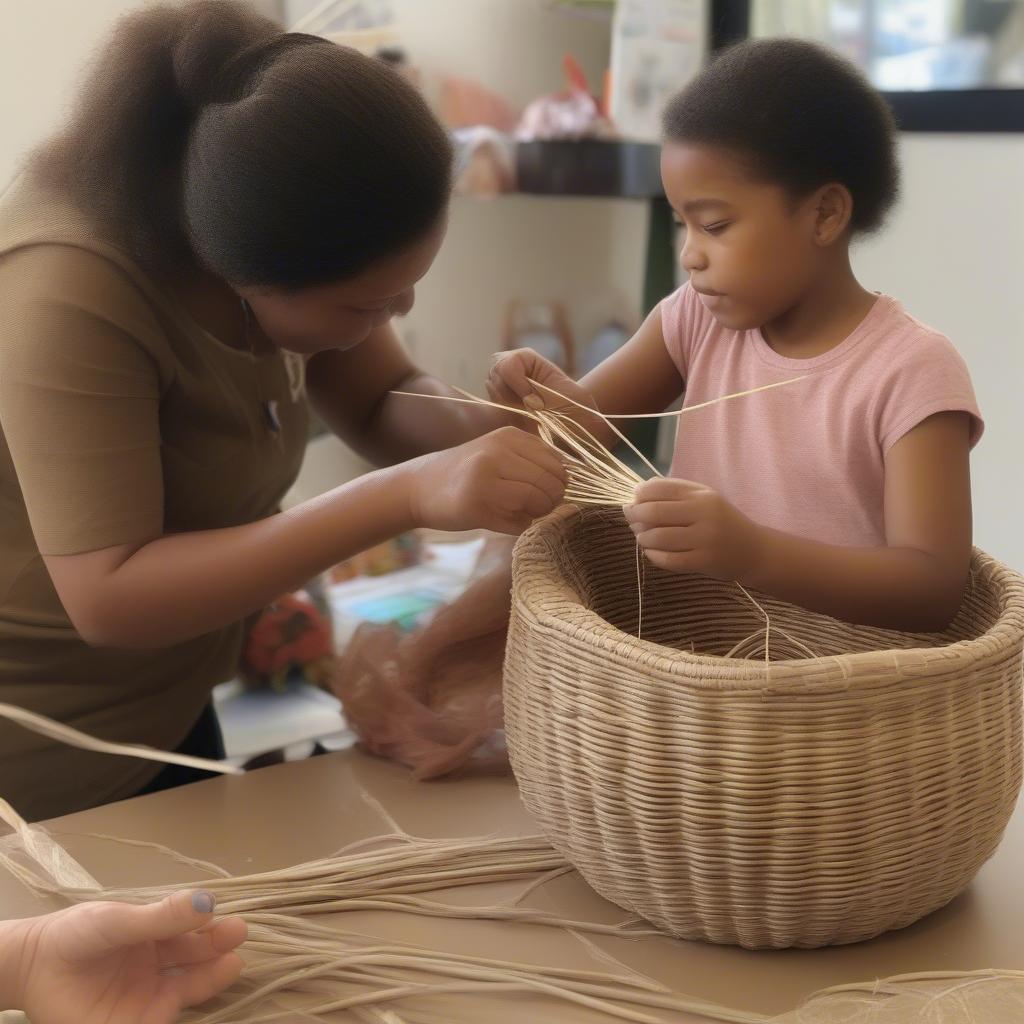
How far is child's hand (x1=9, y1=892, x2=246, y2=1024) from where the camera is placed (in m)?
0.69

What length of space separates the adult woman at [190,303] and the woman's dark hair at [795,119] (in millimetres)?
217

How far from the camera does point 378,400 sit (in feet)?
4.48

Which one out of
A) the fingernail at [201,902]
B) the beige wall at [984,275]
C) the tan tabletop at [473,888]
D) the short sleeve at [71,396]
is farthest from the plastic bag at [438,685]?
the beige wall at [984,275]

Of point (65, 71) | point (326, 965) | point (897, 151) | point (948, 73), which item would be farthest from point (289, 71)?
point (948, 73)

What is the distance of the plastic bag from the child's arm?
0.73ft

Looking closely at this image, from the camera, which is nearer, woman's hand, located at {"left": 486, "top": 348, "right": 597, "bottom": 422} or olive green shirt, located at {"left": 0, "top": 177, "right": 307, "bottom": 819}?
olive green shirt, located at {"left": 0, "top": 177, "right": 307, "bottom": 819}

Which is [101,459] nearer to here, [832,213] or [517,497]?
[517,497]

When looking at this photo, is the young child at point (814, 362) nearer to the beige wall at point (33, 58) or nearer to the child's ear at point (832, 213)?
the child's ear at point (832, 213)

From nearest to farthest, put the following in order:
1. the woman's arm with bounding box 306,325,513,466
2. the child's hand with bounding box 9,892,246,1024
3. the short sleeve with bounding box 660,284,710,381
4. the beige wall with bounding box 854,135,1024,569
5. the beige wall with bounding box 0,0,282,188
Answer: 1. the child's hand with bounding box 9,892,246,1024
2. the short sleeve with bounding box 660,284,710,381
3. the woman's arm with bounding box 306,325,513,466
4. the beige wall with bounding box 0,0,282,188
5. the beige wall with bounding box 854,135,1024,569

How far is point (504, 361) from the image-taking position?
3.60ft

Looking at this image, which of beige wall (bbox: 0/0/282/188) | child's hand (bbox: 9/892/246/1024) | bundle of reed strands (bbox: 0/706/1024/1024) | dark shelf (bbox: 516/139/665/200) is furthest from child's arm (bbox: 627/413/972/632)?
dark shelf (bbox: 516/139/665/200)

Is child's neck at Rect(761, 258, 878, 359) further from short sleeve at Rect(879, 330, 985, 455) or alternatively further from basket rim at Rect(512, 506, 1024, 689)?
basket rim at Rect(512, 506, 1024, 689)

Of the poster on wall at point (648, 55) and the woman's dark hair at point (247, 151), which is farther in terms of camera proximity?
the poster on wall at point (648, 55)

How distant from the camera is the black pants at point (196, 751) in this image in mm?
1224
